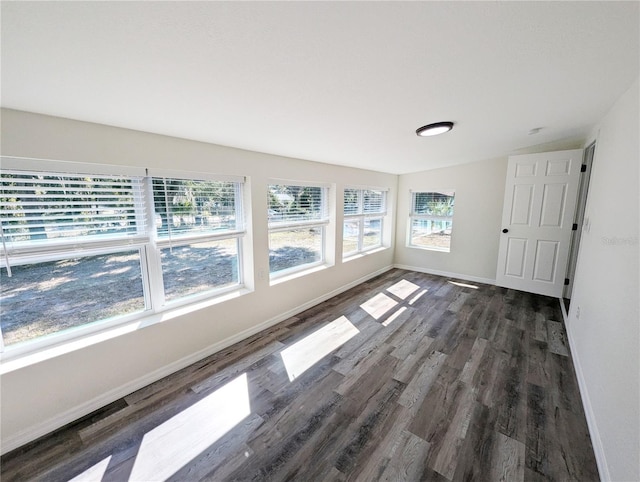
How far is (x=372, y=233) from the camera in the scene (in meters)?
4.77

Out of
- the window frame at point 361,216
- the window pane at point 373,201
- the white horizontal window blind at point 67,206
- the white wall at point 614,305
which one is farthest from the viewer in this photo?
the window pane at point 373,201

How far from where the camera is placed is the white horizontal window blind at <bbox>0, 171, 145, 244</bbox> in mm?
1454

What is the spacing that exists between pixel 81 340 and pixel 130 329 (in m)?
0.26

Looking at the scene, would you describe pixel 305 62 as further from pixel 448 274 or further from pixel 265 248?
pixel 448 274

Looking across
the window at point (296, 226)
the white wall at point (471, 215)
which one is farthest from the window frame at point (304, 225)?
the white wall at point (471, 215)

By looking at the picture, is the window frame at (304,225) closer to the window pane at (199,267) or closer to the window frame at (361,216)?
the window frame at (361,216)

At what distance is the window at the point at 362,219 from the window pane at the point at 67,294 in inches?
104

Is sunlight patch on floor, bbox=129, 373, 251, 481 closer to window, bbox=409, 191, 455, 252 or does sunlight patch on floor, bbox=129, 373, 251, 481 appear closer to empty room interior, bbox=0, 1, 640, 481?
empty room interior, bbox=0, 1, 640, 481

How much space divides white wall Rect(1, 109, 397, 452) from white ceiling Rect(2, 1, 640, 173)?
0.43 ft

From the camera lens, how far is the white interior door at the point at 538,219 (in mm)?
3367

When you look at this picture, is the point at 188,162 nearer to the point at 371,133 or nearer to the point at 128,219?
the point at 128,219

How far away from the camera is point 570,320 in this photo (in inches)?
105

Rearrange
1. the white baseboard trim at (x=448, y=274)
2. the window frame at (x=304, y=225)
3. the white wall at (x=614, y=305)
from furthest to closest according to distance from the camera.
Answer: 1. the white baseboard trim at (x=448, y=274)
2. the window frame at (x=304, y=225)
3. the white wall at (x=614, y=305)

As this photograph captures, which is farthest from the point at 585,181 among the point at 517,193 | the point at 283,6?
the point at 283,6
